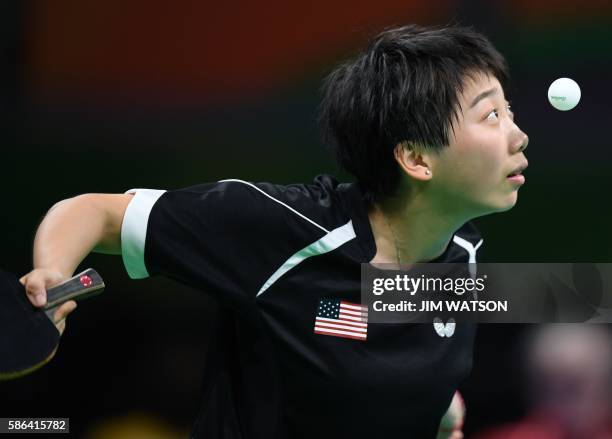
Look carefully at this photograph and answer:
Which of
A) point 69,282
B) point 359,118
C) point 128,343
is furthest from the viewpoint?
point 128,343

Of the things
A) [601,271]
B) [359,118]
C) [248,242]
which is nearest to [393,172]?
[359,118]

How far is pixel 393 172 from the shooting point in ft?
8.18

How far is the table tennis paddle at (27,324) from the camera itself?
1.73 m

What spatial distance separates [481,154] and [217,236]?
0.67 m

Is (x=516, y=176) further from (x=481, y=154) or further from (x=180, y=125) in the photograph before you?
(x=180, y=125)

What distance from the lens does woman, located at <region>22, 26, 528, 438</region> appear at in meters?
2.30

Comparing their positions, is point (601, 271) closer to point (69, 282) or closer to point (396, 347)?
point (396, 347)

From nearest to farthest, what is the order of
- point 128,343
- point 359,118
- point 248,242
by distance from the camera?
point 248,242 → point 359,118 → point 128,343

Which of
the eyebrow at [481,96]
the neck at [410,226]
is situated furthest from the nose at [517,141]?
the neck at [410,226]

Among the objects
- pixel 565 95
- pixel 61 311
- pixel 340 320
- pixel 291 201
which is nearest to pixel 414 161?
pixel 291 201

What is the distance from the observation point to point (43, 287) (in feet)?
5.92

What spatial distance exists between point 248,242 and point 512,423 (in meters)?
1.92

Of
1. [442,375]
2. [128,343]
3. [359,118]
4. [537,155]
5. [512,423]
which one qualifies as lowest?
[512,423]

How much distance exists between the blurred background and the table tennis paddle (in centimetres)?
184
